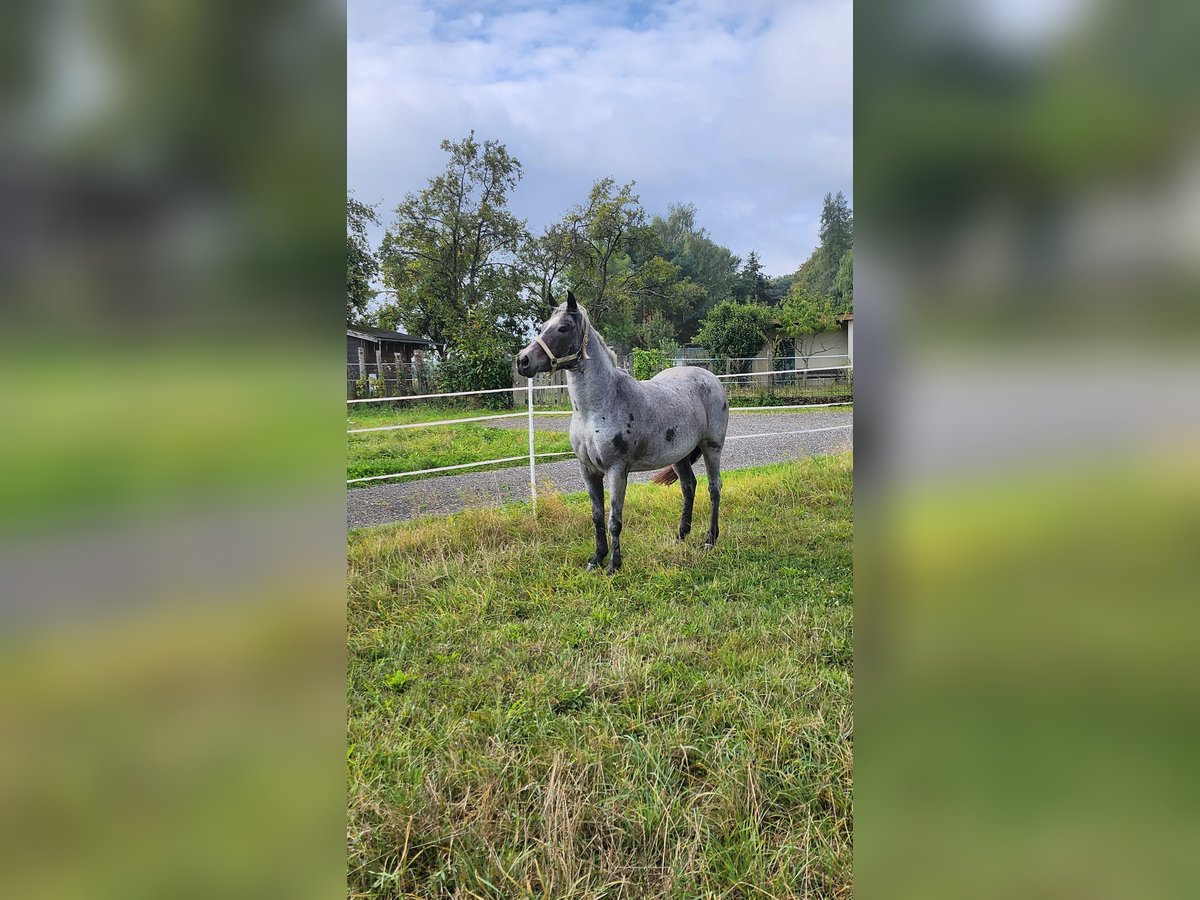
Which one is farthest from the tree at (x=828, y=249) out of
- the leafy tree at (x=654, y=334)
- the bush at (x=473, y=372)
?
the bush at (x=473, y=372)

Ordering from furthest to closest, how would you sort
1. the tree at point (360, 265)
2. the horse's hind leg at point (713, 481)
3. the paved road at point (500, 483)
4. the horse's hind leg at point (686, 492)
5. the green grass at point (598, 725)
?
the tree at point (360, 265) → the paved road at point (500, 483) → the horse's hind leg at point (686, 492) → the horse's hind leg at point (713, 481) → the green grass at point (598, 725)

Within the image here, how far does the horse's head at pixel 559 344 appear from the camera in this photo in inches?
134

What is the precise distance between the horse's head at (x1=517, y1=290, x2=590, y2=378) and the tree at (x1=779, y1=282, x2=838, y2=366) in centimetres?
1680

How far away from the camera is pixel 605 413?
3646 mm

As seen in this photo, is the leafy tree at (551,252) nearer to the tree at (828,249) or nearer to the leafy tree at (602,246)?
the leafy tree at (602,246)

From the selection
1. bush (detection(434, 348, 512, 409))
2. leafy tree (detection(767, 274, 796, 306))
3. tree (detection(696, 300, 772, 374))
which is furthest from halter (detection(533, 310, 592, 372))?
leafy tree (detection(767, 274, 796, 306))

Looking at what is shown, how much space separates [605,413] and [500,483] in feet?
12.8

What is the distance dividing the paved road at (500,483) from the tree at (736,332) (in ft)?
25.8

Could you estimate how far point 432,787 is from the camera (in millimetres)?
1537
